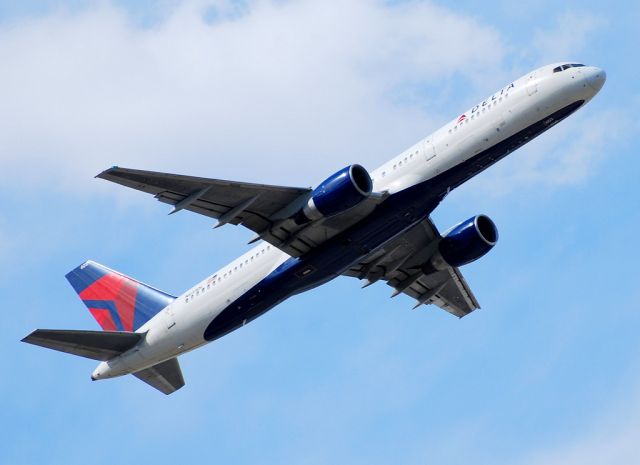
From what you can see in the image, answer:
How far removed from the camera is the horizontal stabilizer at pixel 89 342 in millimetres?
48938

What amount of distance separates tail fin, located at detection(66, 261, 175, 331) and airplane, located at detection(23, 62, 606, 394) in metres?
0.10

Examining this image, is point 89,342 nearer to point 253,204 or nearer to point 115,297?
point 115,297

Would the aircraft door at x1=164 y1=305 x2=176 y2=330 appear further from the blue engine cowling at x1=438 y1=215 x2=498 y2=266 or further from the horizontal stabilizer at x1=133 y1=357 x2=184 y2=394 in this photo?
the blue engine cowling at x1=438 y1=215 x2=498 y2=266

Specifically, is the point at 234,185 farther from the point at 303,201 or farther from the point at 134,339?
the point at 134,339

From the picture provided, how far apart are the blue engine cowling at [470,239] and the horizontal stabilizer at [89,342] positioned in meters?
14.3

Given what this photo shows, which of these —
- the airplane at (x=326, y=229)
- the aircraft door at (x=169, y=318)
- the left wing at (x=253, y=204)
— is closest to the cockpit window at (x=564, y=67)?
the airplane at (x=326, y=229)

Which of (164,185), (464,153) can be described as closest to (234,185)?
(164,185)

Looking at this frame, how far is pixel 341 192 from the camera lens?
44.5 m

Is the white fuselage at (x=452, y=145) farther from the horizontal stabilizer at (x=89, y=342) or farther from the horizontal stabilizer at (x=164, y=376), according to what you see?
the horizontal stabilizer at (x=164, y=376)

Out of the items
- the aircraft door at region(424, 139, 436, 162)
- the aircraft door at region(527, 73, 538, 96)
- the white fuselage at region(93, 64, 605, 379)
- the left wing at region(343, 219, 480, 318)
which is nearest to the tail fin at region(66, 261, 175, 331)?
the white fuselage at region(93, 64, 605, 379)

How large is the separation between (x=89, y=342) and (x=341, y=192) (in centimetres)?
1394

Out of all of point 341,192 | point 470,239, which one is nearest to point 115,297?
point 341,192

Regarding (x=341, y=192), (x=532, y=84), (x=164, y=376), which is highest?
(x=532, y=84)

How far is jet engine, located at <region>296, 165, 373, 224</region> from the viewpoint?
146 ft
